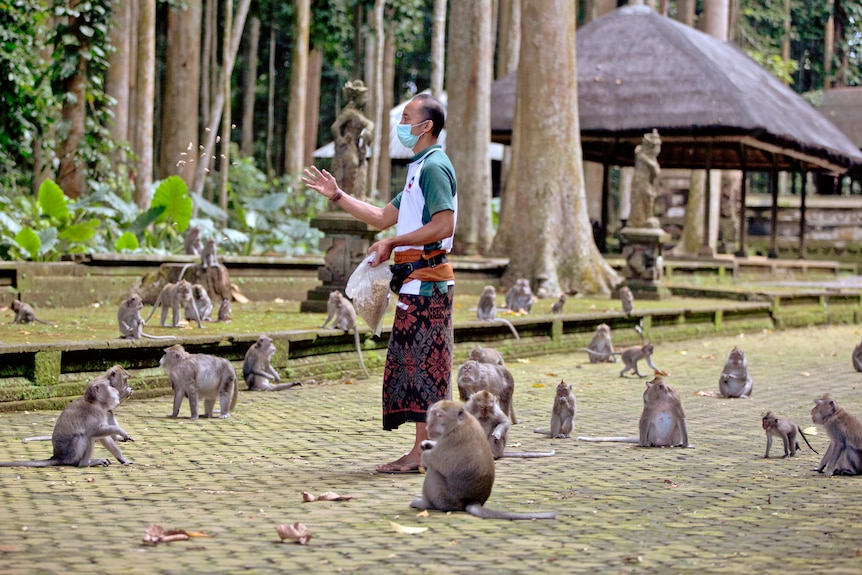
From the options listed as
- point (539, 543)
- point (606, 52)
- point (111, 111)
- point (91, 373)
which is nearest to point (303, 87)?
point (606, 52)

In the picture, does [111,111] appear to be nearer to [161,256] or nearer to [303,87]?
[161,256]

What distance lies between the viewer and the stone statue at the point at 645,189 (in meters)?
17.9

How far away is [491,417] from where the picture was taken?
626 centimetres

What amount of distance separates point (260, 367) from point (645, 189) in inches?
394

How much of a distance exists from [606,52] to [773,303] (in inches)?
339

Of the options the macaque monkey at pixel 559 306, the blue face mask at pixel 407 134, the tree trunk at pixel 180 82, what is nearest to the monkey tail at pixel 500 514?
the blue face mask at pixel 407 134

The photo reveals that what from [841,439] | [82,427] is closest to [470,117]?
[841,439]

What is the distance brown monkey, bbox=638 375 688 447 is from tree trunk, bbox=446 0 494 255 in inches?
559

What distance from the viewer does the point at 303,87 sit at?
82.4 ft

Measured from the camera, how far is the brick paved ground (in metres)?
4.20

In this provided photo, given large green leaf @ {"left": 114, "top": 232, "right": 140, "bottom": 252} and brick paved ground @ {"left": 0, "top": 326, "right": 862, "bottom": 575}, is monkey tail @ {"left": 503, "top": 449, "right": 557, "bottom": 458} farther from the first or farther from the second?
large green leaf @ {"left": 114, "top": 232, "right": 140, "bottom": 252}

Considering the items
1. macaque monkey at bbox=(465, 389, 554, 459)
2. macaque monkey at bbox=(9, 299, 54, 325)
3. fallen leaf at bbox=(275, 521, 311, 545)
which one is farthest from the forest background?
fallen leaf at bbox=(275, 521, 311, 545)

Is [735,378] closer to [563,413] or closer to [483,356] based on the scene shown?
[483,356]

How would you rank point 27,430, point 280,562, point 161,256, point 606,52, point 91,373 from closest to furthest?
point 280,562, point 27,430, point 91,373, point 161,256, point 606,52
